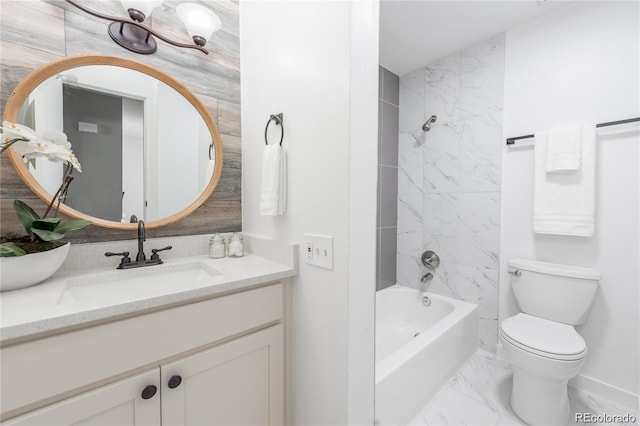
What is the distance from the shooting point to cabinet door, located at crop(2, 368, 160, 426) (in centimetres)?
68

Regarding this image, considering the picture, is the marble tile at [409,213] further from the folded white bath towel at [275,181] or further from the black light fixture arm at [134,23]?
the black light fixture arm at [134,23]

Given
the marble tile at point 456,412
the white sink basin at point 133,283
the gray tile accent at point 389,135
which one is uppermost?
the gray tile accent at point 389,135

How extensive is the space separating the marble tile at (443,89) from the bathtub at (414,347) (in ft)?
5.13

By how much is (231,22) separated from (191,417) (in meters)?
1.85

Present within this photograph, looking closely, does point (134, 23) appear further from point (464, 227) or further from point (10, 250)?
point (464, 227)

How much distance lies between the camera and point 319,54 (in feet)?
3.35

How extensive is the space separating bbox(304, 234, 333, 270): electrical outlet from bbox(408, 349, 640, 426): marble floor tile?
3.71ft

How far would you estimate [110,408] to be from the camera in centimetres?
77

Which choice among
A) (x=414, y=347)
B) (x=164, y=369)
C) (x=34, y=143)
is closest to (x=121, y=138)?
(x=34, y=143)

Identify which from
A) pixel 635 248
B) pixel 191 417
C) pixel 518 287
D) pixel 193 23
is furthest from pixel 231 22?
pixel 635 248

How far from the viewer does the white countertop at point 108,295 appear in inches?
26.1

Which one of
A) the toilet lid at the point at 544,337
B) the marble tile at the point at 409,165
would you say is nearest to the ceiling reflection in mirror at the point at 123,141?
the marble tile at the point at 409,165

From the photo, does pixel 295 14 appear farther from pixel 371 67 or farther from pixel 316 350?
pixel 316 350

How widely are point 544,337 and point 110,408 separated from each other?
6.34ft
